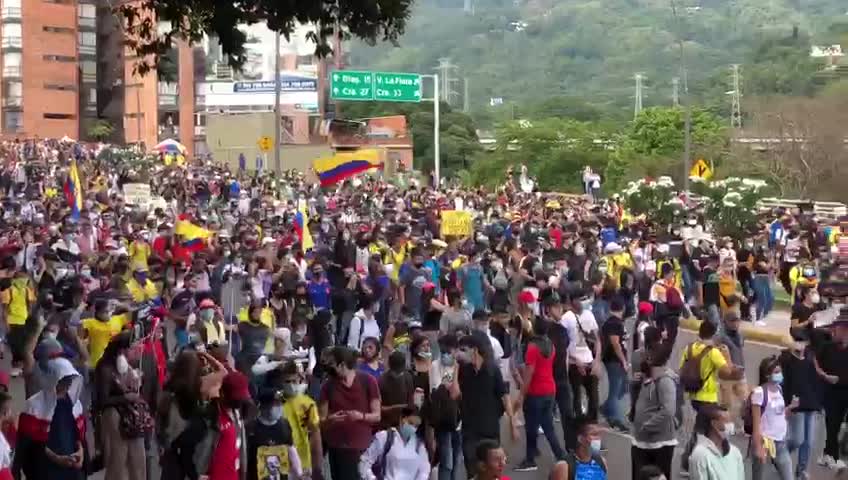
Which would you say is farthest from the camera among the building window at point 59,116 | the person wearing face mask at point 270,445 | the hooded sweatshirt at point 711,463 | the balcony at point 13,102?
the building window at point 59,116

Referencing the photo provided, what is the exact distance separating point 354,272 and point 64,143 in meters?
51.8

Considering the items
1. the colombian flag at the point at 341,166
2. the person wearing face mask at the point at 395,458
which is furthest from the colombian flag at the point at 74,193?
the person wearing face mask at the point at 395,458

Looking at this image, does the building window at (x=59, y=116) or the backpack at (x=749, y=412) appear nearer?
the backpack at (x=749, y=412)

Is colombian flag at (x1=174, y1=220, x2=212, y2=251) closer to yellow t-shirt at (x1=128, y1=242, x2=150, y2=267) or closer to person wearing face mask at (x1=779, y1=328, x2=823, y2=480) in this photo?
yellow t-shirt at (x1=128, y1=242, x2=150, y2=267)

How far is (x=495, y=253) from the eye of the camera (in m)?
22.2

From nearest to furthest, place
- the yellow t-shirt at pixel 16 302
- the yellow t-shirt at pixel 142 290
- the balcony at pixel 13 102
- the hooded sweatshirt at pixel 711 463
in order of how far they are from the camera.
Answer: the hooded sweatshirt at pixel 711 463 < the yellow t-shirt at pixel 142 290 < the yellow t-shirt at pixel 16 302 < the balcony at pixel 13 102

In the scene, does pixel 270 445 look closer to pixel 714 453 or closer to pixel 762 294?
pixel 714 453

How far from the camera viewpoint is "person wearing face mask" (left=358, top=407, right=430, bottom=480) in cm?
933

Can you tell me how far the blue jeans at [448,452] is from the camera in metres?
10.9

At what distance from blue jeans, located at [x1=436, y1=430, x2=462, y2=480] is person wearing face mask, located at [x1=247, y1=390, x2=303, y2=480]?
6.52 ft

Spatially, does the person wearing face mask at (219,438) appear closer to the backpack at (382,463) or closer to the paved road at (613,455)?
the backpack at (382,463)

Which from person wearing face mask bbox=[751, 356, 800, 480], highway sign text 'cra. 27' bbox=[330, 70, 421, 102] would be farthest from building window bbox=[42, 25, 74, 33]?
person wearing face mask bbox=[751, 356, 800, 480]

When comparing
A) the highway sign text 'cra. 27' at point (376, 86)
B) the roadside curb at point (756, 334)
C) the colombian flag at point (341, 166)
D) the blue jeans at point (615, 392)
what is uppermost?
the highway sign text 'cra. 27' at point (376, 86)

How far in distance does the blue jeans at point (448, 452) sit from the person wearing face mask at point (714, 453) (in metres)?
2.49
